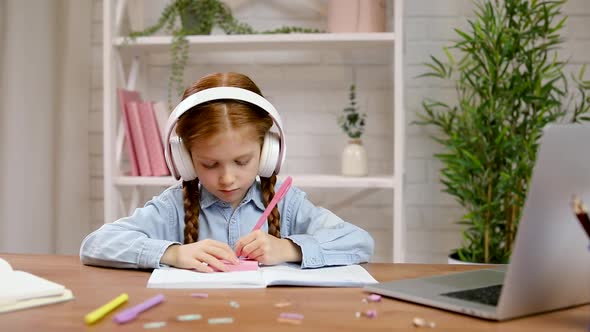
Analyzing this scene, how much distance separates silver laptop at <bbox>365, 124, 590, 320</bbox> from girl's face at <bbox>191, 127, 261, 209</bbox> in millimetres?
491

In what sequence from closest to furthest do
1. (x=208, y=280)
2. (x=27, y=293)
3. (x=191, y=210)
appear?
1. (x=27, y=293)
2. (x=208, y=280)
3. (x=191, y=210)

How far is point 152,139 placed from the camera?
8.16ft

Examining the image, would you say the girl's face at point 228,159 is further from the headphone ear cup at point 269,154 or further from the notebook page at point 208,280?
the notebook page at point 208,280

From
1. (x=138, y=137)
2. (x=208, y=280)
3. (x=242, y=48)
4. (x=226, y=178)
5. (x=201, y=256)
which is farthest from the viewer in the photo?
(x=242, y=48)

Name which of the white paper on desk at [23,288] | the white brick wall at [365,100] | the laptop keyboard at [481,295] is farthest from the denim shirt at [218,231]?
the white brick wall at [365,100]

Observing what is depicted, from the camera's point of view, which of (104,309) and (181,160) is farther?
(181,160)

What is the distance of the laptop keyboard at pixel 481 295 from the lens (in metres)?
0.85

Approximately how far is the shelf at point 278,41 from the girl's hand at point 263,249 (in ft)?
4.34

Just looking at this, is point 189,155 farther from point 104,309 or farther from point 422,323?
point 422,323

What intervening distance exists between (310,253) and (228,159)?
0.83ft

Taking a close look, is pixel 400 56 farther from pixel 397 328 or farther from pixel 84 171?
pixel 397 328

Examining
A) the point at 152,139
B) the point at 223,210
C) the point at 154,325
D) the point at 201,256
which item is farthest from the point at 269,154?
the point at 152,139

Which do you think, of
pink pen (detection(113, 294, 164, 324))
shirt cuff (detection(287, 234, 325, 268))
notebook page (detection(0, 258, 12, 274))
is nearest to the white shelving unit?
shirt cuff (detection(287, 234, 325, 268))

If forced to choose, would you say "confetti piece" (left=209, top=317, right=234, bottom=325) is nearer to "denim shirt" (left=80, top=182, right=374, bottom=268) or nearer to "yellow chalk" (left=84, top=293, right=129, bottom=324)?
"yellow chalk" (left=84, top=293, right=129, bottom=324)
